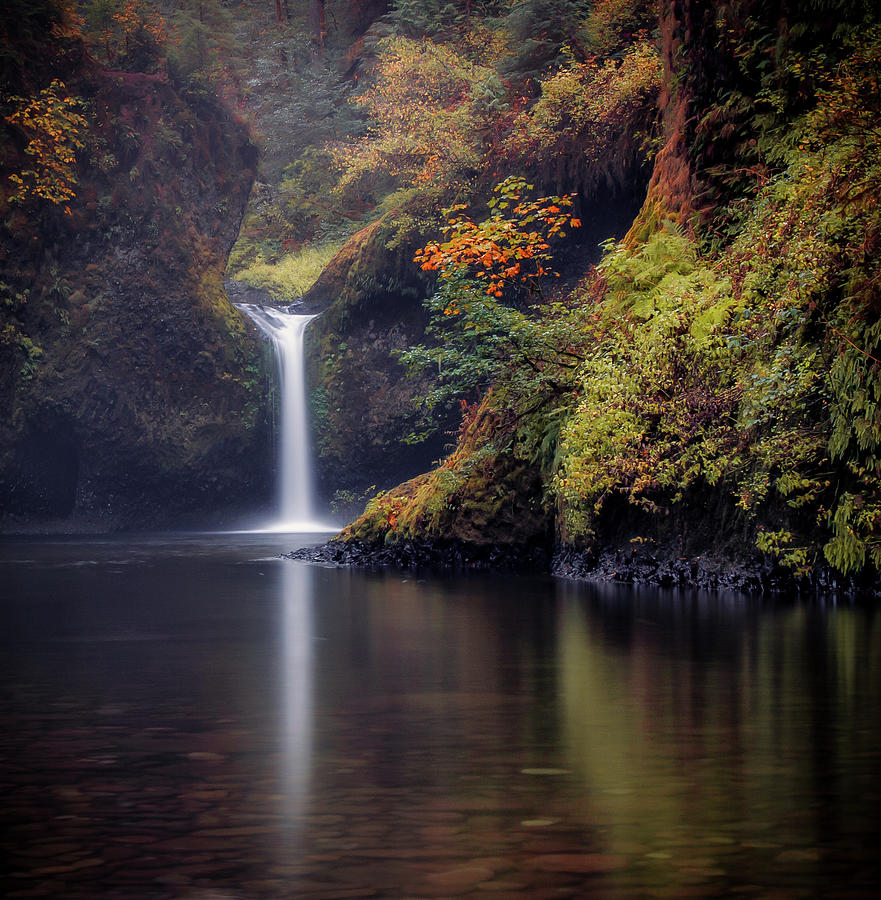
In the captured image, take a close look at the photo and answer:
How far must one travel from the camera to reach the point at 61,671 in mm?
7406

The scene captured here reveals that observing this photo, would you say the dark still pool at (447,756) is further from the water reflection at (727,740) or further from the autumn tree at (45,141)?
the autumn tree at (45,141)

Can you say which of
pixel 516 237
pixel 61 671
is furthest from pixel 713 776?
pixel 516 237

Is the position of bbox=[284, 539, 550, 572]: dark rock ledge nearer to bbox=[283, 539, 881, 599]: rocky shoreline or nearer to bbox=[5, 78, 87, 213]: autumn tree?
bbox=[283, 539, 881, 599]: rocky shoreline

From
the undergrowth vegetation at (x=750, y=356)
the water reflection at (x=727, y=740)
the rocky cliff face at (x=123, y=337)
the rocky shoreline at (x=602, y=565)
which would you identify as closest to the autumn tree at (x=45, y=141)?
the rocky cliff face at (x=123, y=337)

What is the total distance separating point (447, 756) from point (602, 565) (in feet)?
30.1

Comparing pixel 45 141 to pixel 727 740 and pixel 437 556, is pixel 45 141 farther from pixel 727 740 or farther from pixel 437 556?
pixel 727 740

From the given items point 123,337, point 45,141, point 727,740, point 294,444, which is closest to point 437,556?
point 727,740

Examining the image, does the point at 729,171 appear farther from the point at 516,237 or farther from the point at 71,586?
the point at 71,586

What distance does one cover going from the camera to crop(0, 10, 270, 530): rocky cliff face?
29.9 m

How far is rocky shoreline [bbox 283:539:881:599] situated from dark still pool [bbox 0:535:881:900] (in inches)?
51.1

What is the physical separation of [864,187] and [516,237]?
5.76 metres

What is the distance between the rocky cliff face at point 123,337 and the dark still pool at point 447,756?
21579mm

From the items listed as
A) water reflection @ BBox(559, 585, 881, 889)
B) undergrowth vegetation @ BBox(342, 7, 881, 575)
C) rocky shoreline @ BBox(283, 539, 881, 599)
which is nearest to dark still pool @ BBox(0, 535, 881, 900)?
water reflection @ BBox(559, 585, 881, 889)

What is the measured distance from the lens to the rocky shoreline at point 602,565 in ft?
37.4
